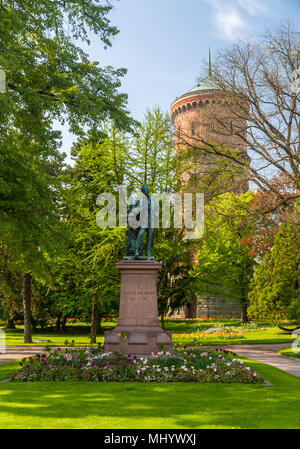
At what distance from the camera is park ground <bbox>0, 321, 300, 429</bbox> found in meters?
6.67

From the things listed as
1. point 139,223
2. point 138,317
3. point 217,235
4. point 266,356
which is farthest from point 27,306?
point 266,356

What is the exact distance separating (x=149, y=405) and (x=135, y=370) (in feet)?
10.4

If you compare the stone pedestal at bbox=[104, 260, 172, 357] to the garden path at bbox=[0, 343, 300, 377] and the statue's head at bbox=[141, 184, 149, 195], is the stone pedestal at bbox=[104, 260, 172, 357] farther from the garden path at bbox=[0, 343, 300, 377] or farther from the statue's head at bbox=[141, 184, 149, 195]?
the garden path at bbox=[0, 343, 300, 377]

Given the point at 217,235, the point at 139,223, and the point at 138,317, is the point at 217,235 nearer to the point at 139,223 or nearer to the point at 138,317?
the point at 139,223

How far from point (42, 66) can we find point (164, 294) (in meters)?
12.7

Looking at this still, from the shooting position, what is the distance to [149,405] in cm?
809

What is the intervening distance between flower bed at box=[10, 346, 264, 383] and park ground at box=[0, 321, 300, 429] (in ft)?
1.73

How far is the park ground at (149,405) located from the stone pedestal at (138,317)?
2711 millimetres

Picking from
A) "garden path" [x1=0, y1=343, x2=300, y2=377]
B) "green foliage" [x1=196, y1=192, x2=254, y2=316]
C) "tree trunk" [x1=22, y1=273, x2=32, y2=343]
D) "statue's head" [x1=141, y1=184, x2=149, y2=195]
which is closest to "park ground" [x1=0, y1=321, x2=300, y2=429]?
"garden path" [x1=0, y1=343, x2=300, y2=377]

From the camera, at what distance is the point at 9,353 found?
19078 mm

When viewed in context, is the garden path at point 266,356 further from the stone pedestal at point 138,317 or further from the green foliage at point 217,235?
the stone pedestal at point 138,317

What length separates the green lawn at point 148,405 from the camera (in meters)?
6.69

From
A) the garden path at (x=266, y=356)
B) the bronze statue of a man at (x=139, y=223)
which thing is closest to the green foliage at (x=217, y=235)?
the garden path at (x=266, y=356)
